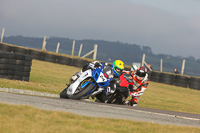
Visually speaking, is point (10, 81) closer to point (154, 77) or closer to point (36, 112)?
point (36, 112)

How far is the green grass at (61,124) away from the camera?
5.25 meters

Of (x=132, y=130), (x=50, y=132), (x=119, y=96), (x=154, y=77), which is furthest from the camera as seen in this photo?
(x=154, y=77)

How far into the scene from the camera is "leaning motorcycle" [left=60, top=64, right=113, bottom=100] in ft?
34.2

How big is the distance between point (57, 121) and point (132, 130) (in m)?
1.17

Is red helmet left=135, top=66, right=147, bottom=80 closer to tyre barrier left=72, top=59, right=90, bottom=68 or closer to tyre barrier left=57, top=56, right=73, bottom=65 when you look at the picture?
tyre barrier left=72, top=59, right=90, bottom=68

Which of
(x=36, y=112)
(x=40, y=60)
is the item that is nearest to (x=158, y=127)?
(x=36, y=112)

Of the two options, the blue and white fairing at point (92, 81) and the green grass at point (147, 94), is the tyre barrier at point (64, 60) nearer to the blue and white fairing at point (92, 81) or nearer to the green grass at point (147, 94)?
the green grass at point (147, 94)

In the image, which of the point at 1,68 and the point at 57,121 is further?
the point at 1,68

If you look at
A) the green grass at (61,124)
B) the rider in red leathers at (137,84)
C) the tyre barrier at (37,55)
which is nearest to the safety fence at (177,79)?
the tyre barrier at (37,55)

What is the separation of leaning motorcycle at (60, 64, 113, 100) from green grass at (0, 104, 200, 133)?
12.3ft

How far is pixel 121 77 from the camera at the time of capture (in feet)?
38.8

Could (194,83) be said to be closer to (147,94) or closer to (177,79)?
(177,79)

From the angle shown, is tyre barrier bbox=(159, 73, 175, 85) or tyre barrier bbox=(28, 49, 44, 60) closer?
tyre barrier bbox=(159, 73, 175, 85)

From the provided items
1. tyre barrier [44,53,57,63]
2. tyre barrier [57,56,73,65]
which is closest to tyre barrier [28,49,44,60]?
tyre barrier [44,53,57,63]
